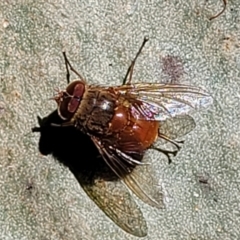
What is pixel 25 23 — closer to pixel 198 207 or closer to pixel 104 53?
pixel 104 53

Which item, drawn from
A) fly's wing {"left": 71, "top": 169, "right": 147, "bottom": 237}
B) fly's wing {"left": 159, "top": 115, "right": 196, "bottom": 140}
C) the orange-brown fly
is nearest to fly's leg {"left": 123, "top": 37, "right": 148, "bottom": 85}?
the orange-brown fly

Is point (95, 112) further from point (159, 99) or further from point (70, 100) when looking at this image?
point (159, 99)

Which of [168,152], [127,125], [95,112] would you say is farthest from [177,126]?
[95,112]

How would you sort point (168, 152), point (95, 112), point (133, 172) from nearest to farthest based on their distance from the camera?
1. point (95, 112)
2. point (133, 172)
3. point (168, 152)

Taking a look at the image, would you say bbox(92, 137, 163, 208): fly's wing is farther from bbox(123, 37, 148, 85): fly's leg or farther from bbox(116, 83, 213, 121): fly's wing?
bbox(123, 37, 148, 85): fly's leg

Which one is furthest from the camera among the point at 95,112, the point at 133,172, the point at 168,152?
the point at 168,152

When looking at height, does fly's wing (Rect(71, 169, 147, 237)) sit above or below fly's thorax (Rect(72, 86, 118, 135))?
below

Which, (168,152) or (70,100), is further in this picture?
(168,152)
